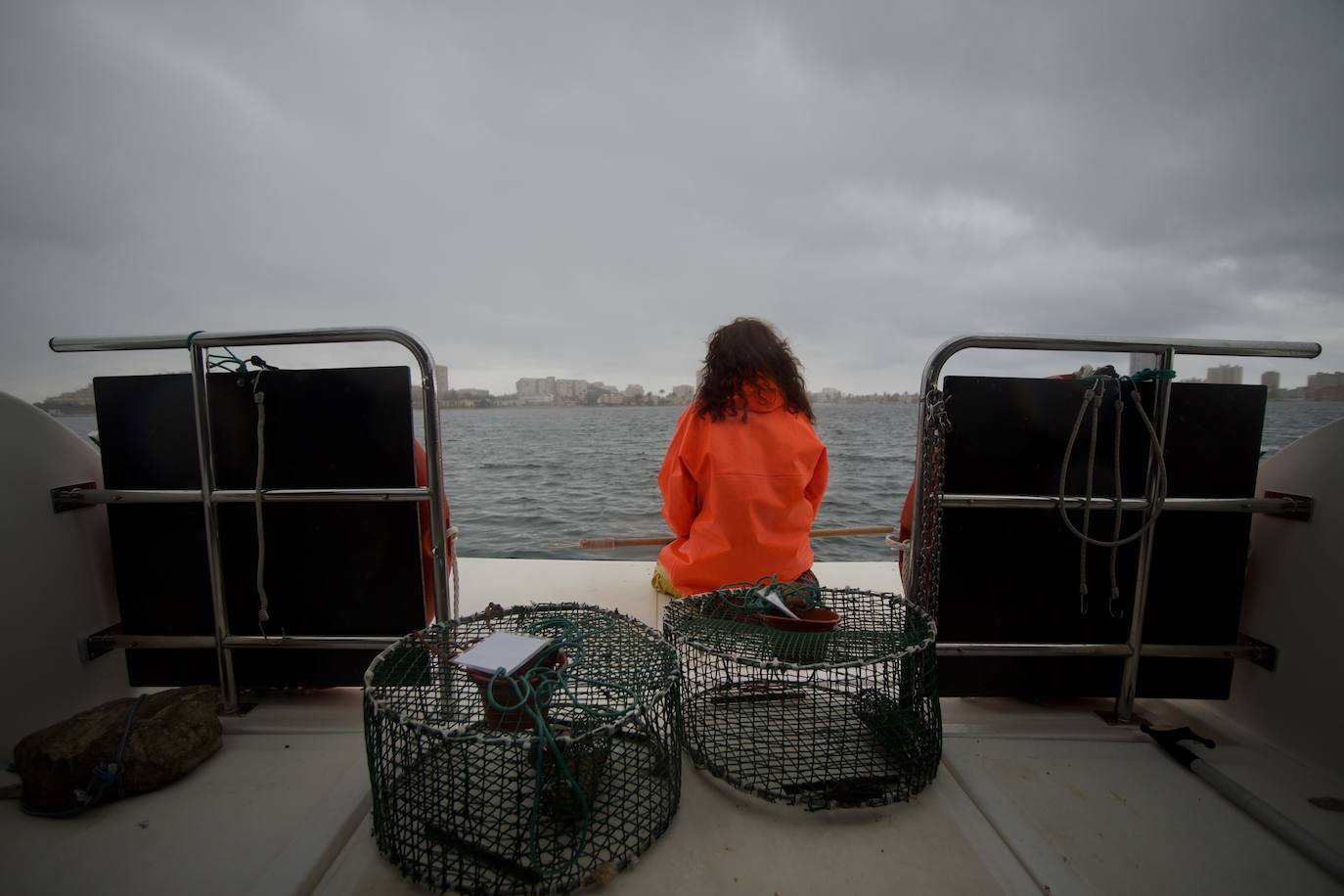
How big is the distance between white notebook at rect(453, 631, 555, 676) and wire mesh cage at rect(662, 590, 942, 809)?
432 millimetres

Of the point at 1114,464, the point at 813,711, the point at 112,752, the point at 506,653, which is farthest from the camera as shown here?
the point at 1114,464

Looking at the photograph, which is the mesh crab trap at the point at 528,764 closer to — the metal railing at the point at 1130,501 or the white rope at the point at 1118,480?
the metal railing at the point at 1130,501

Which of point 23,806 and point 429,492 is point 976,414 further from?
point 23,806

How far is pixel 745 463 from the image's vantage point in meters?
2.13

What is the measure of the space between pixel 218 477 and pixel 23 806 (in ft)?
3.14

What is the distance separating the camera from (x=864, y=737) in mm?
1714

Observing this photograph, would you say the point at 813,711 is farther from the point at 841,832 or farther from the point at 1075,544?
the point at 1075,544

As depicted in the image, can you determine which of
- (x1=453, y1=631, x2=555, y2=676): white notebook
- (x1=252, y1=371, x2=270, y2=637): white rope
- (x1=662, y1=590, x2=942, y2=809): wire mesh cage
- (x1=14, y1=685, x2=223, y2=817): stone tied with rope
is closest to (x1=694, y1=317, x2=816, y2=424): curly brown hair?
(x1=662, y1=590, x2=942, y2=809): wire mesh cage

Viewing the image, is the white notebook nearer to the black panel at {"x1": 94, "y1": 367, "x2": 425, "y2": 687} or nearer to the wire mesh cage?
the wire mesh cage

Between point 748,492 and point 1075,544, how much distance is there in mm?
1086

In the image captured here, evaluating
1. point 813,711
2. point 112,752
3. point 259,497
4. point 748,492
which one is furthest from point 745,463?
point 112,752

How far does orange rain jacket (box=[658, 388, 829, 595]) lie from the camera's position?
213 centimetres

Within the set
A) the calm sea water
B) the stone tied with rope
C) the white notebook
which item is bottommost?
the calm sea water

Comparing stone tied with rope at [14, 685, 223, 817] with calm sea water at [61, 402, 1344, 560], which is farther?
calm sea water at [61, 402, 1344, 560]
